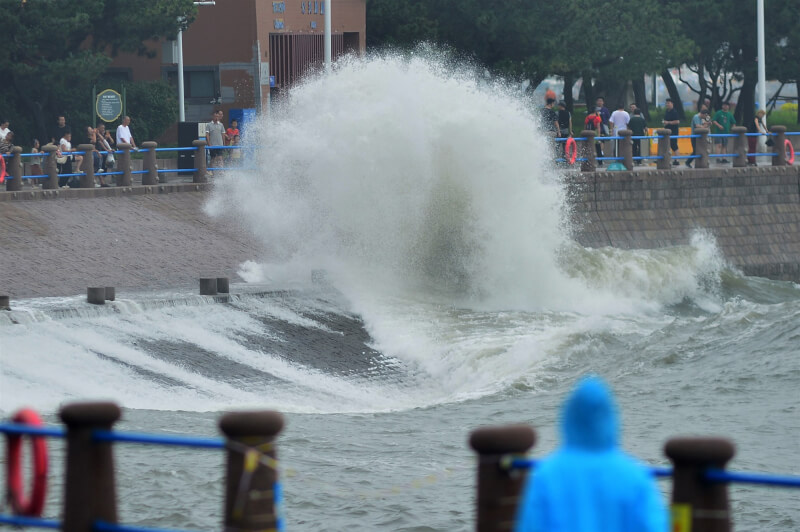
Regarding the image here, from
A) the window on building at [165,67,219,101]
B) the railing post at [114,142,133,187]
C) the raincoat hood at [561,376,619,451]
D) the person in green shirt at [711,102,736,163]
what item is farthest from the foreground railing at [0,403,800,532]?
the window on building at [165,67,219,101]

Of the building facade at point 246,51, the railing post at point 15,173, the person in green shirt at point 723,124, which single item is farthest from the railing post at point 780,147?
the railing post at point 15,173

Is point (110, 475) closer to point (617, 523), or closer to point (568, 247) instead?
point (617, 523)

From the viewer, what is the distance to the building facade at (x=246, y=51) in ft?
130

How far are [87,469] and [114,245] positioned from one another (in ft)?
62.4

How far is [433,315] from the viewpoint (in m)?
24.2

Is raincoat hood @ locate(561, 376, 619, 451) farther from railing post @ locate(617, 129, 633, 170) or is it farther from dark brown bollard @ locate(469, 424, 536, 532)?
railing post @ locate(617, 129, 633, 170)

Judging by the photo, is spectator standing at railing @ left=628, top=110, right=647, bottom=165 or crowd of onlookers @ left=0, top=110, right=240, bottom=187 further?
spectator standing at railing @ left=628, top=110, right=647, bottom=165

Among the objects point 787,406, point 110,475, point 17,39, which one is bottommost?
point 787,406

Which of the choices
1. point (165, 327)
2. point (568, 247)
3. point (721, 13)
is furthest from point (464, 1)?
point (165, 327)

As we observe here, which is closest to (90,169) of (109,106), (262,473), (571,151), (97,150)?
(97,150)

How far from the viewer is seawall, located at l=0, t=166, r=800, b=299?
23797mm

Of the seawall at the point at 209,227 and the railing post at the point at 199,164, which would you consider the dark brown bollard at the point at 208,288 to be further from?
the railing post at the point at 199,164

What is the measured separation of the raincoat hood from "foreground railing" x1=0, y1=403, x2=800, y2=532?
1093 millimetres

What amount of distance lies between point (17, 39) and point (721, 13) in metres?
22.3
